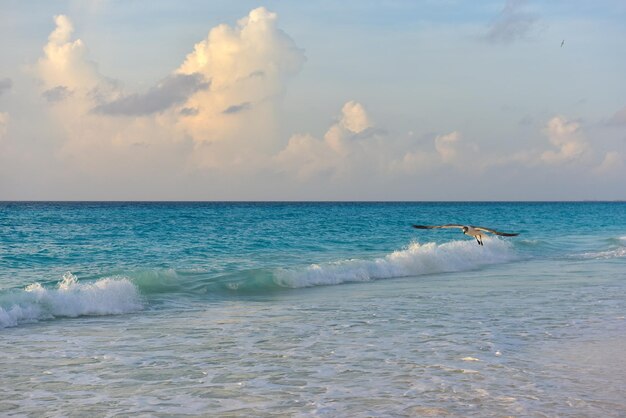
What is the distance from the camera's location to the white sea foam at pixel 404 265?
74.4 feet

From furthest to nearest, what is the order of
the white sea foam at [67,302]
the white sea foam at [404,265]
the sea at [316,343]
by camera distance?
1. the white sea foam at [404,265]
2. the white sea foam at [67,302]
3. the sea at [316,343]

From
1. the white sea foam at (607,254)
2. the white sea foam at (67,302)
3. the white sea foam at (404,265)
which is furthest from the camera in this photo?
the white sea foam at (607,254)

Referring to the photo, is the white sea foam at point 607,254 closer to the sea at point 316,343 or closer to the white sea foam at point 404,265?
the white sea foam at point 404,265

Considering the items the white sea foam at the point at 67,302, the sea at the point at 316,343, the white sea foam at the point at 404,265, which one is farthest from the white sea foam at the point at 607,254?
the white sea foam at the point at 67,302

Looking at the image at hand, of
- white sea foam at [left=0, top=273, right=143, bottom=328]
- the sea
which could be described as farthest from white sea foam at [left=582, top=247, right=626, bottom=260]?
white sea foam at [left=0, top=273, right=143, bottom=328]

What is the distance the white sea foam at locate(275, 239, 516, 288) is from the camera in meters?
22.7

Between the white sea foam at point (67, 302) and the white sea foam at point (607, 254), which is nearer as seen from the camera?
the white sea foam at point (67, 302)

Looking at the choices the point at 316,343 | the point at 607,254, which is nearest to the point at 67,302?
the point at 316,343

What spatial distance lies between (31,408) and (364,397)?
13.0ft

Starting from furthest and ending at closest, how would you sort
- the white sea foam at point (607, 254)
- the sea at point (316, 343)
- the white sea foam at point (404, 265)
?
the white sea foam at point (607, 254) < the white sea foam at point (404, 265) < the sea at point (316, 343)

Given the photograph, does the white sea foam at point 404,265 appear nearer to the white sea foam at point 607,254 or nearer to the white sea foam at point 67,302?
the white sea foam at point 607,254

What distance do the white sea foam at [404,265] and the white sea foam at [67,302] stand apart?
230 inches

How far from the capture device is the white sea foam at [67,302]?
15.2 metres

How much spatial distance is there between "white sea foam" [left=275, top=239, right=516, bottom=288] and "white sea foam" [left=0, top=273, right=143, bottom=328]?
5833 millimetres
